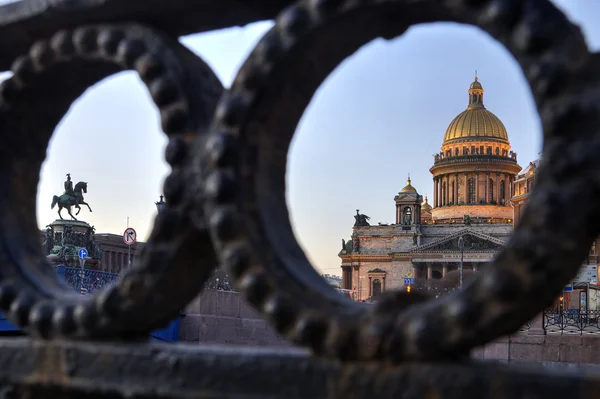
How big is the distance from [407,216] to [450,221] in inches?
208

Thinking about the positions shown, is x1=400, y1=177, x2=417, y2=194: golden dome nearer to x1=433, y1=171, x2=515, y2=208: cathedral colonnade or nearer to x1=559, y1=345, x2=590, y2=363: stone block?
x1=433, y1=171, x2=515, y2=208: cathedral colonnade

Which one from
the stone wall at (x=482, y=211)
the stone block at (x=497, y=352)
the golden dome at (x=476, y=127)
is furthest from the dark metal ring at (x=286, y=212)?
the golden dome at (x=476, y=127)

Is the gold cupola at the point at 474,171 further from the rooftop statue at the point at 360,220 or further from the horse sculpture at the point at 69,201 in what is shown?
the horse sculpture at the point at 69,201

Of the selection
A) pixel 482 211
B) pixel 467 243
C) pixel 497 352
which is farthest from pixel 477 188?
pixel 497 352

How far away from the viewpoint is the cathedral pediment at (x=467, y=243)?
76.9 meters

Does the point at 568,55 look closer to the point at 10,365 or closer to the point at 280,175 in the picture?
the point at 280,175

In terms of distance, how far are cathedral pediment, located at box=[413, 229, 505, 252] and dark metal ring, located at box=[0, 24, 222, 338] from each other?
250 feet

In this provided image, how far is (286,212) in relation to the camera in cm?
171

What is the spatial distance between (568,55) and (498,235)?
80.1m

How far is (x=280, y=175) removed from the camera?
1.69 meters

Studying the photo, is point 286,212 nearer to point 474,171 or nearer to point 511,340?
point 511,340

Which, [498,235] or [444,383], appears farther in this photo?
[498,235]

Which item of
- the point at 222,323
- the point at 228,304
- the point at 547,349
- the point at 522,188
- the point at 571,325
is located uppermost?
the point at 522,188

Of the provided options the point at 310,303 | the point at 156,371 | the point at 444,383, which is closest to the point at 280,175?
the point at 310,303
